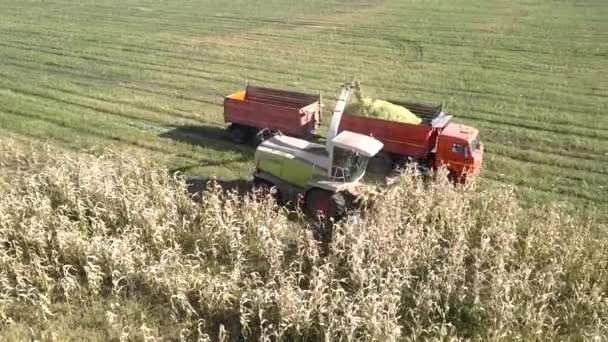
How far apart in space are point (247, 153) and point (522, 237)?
23.5ft

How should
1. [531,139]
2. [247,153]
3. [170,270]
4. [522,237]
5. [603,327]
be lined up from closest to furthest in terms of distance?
[603,327] → [170,270] → [522,237] → [247,153] → [531,139]

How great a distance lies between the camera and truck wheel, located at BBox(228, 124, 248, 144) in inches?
599

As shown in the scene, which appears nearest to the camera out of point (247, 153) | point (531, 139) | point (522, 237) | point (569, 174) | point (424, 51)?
point (522, 237)

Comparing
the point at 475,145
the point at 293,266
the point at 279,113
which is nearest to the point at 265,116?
the point at 279,113

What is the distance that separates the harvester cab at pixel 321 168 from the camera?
10.8 metres

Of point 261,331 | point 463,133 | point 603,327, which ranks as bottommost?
point 261,331

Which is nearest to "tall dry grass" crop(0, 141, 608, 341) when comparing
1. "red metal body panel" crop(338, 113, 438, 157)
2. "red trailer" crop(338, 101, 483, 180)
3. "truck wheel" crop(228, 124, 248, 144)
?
"red trailer" crop(338, 101, 483, 180)

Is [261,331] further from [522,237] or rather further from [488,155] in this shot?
[488,155]

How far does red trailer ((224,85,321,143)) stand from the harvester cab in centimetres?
256

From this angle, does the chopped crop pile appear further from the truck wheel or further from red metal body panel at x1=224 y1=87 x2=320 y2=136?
the truck wheel

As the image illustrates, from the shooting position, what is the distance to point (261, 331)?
797 centimetres

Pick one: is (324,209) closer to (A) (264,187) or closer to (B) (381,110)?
(A) (264,187)

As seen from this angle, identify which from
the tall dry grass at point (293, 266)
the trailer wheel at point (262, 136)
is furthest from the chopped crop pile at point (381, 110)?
the tall dry grass at point (293, 266)

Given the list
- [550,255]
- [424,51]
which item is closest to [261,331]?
[550,255]
